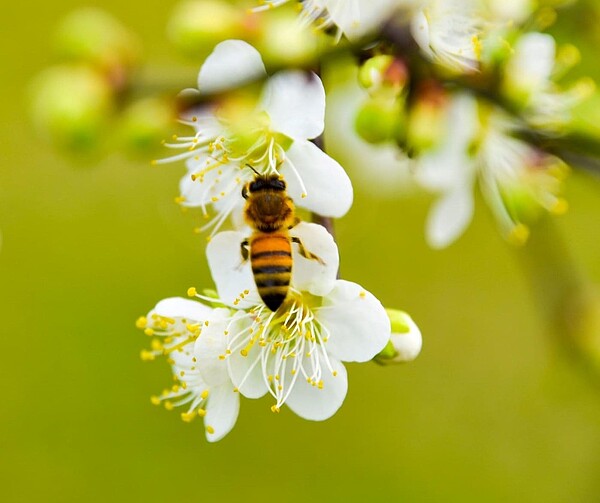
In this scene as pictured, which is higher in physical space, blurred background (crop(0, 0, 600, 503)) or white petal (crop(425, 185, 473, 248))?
white petal (crop(425, 185, 473, 248))

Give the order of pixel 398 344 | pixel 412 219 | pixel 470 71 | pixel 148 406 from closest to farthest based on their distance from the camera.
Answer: pixel 398 344 < pixel 470 71 < pixel 148 406 < pixel 412 219

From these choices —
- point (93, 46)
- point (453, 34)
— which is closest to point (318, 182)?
point (453, 34)

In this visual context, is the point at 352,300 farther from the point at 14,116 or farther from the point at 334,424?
the point at 14,116

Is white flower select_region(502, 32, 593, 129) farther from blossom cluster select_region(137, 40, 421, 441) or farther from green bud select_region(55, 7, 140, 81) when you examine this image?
green bud select_region(55, 7, 140, 81)

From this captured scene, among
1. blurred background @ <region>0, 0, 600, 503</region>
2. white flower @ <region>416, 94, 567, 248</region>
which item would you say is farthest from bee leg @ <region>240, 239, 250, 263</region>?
blurred background @ <region>0, 0, 600, 503</region>

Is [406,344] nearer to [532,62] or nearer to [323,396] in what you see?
[323,396]

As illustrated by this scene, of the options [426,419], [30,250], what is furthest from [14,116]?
[426,419]
